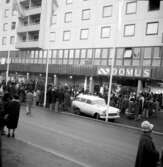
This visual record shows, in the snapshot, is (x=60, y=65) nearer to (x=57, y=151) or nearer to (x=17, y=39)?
(x=17, y=39)

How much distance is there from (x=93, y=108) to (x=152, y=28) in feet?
49.3

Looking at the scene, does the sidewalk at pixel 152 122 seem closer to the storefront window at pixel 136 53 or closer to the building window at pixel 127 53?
the storefront window at pixel 136 53

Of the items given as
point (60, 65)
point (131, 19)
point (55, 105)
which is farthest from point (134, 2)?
point (55, 105)

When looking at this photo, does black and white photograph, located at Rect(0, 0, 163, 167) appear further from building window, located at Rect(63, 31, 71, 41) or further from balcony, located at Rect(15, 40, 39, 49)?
building window, located at Rect(63, 31, 71, 41)

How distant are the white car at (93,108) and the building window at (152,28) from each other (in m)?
13.7

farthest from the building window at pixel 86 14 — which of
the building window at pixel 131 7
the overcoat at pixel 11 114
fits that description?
the overcoat at pixel 11 114

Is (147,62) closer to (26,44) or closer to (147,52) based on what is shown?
(147,52)

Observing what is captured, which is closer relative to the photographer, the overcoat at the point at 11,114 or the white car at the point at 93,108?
the overcoat at the point at 11,114

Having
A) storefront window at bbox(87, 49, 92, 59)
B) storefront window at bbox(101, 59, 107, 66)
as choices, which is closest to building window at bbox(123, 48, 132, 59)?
storefront window at bbox(101, 59, 107, 66)

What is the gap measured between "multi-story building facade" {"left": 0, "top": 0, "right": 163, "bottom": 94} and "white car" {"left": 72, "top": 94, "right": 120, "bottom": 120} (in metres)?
7.21

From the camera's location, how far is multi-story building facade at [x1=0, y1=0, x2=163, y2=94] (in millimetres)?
30016

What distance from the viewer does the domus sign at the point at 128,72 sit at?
29516 millimetres

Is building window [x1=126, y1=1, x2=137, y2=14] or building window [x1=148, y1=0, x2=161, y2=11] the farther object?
building window [x1=126, y1=1, x2=137, y2=14]

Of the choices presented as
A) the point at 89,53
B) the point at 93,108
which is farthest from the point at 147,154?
the point at 89,53
